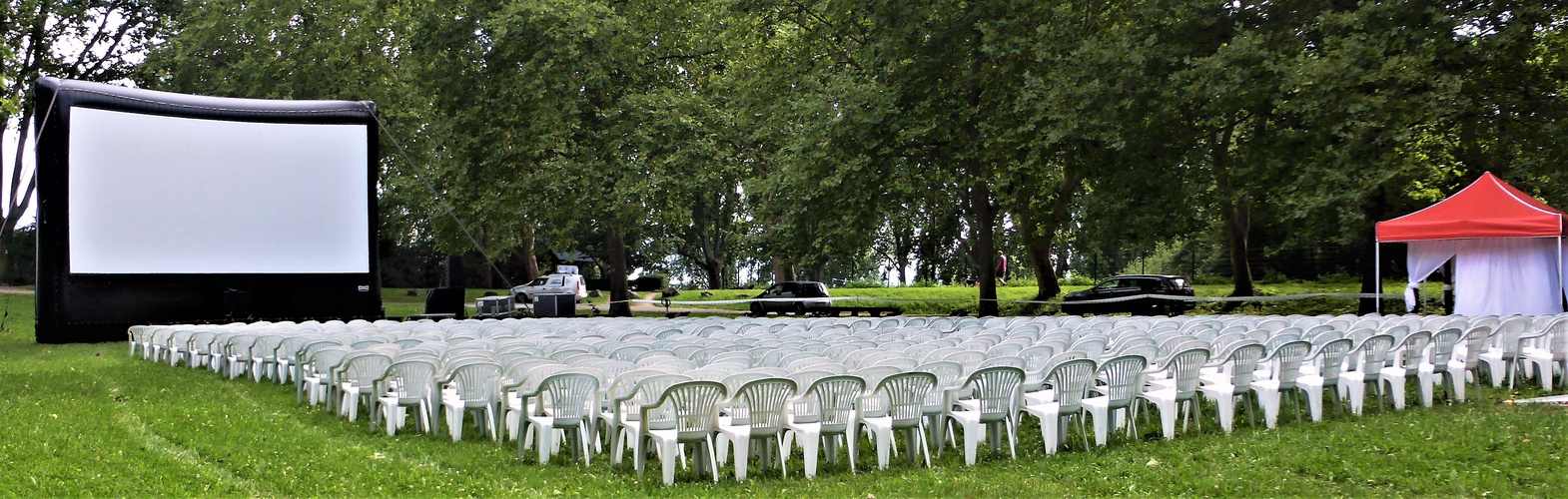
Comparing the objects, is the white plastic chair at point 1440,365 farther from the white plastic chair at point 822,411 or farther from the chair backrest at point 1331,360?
the white plastic chair at point 822,411

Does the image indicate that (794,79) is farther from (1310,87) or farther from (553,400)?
(553,400)

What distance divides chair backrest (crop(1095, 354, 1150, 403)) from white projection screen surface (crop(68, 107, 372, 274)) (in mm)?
15304

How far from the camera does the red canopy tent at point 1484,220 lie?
43.9 ft

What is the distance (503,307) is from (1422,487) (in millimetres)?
20702

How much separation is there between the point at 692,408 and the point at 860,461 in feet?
4.34

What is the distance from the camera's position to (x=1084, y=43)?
772 inches

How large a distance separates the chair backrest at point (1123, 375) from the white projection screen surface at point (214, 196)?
1530cm

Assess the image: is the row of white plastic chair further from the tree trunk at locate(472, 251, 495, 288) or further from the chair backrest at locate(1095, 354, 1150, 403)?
the tree trunk at locate(472, 251, 495, 288)

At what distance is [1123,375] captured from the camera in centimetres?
743

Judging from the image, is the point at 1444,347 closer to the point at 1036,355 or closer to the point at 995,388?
the point at 1036,355

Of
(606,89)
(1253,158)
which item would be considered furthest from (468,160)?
(1253,158)

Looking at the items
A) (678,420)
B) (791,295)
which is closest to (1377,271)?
(678,420)

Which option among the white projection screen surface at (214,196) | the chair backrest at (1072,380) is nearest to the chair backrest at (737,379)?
the chair backrest at (1072,380)

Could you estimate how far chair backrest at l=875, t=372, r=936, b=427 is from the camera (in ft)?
22.4
